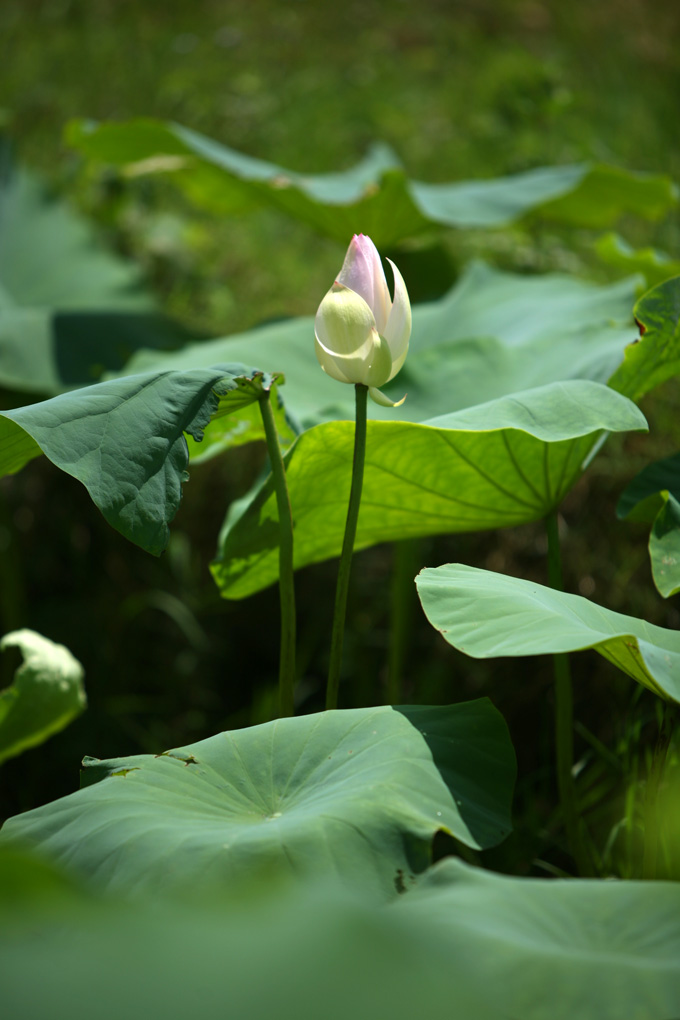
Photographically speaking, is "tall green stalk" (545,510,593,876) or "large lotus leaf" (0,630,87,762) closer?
"tall green stalk" (545,510,593,876)

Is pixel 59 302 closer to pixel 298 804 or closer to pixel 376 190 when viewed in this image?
pixel 376 190

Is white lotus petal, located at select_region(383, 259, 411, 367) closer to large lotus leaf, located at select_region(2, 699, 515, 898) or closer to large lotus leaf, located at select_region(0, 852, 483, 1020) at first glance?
large lotus leaf, located at select_region(2, 699, 515, 898)

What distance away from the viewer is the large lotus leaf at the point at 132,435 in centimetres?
70

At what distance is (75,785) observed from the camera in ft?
5.81

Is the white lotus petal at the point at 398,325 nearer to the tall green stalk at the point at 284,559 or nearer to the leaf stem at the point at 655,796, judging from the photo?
the tall green stalk at the point at 284,559

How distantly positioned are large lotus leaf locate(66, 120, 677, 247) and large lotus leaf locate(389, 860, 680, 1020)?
1.41 m

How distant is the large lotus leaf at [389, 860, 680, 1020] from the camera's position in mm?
426

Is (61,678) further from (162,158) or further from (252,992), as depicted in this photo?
(162,158)

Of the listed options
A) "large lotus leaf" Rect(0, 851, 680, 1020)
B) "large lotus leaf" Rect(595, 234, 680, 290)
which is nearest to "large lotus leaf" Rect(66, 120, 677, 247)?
"large lotus leaf" Rect(595, 234, 680, 290)

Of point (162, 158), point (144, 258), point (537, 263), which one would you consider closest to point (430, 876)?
point (537, 263)

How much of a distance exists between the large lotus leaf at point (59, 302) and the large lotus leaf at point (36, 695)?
604 mm

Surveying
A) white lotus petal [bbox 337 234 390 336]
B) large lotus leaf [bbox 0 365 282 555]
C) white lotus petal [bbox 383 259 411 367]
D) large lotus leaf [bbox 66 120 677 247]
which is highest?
large lotus leaf [bbox 66 120 677 247]

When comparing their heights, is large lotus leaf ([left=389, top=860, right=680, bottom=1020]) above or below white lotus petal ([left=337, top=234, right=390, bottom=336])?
below

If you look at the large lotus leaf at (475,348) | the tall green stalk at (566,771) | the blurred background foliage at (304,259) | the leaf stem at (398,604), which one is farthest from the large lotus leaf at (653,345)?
the leaf stem at (398,604)
